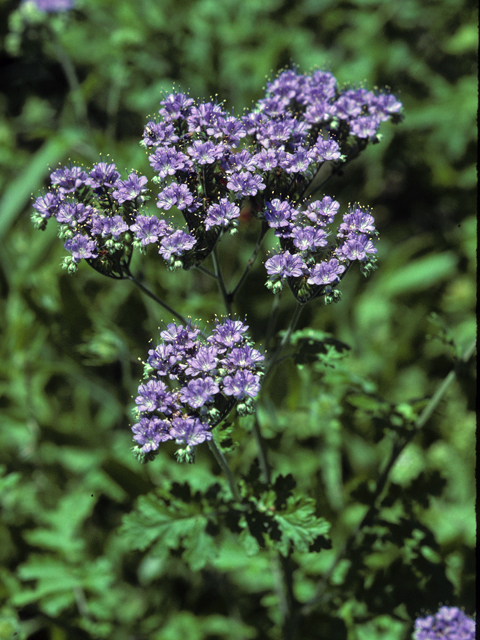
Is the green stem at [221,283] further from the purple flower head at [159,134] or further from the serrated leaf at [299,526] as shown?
the serrated leaf at [299,526]

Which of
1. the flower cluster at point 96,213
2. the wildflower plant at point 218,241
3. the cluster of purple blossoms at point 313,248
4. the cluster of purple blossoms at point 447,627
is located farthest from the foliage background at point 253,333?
the flower cluster at point 96,213

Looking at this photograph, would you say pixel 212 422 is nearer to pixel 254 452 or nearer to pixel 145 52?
pixel 254 452

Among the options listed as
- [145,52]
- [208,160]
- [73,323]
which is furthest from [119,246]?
[145,52]

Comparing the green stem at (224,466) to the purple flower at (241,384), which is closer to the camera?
the purple flower at (241,384)

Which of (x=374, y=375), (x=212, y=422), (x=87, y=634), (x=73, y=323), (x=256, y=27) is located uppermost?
(x=256, y=27)

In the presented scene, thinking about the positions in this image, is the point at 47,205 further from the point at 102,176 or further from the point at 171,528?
the point at 171,528

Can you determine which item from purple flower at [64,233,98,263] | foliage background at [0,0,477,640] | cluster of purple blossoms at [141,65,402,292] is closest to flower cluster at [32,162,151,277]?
purple flower at [64,233,98,263]
